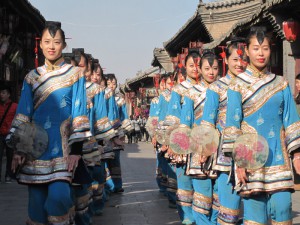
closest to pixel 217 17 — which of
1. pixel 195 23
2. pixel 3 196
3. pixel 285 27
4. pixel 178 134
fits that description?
pixel 195 23

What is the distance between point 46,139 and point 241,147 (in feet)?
5.66

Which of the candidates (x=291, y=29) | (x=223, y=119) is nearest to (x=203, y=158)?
(x=223, y=119)

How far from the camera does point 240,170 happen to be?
616 cm

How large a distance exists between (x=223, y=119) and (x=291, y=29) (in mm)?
6654

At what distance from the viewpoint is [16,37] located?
24.0 meters

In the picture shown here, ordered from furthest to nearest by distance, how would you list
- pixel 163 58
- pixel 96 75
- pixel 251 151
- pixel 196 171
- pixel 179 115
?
pixel 163 58, pixel 96 75, pixel 179 115, pixel 196 171, pixel 251 151

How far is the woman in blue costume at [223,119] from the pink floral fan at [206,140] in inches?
2.2

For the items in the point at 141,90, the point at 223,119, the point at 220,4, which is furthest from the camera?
the point at 141,90

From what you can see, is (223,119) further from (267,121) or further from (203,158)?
(267,121)

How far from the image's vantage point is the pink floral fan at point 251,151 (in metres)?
6.04

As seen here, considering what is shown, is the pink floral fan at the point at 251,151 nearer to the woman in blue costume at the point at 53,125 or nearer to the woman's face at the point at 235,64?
the woman in blue costume at the point at 53,125

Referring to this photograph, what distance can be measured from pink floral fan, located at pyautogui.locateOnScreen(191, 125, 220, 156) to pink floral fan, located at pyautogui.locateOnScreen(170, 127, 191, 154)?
38.7 inches

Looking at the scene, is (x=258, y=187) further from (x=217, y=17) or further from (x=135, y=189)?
(x=217, y=17)

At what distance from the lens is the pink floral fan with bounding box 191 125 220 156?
7.48 m
